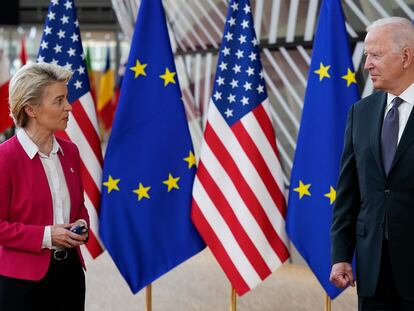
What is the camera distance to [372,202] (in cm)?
282

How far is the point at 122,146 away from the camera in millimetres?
4586

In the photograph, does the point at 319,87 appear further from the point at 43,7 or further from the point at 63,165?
the point at 43,7

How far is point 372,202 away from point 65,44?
105 inches

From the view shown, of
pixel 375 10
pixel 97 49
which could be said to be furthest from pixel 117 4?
pixel 97 49

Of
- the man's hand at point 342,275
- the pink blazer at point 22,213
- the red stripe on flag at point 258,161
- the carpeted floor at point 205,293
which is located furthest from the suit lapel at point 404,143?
the carpeted floor at point 205,293

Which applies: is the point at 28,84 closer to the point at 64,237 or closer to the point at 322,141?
the point at 64,237

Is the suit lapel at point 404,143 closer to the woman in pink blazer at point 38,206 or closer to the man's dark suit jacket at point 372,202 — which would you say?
the man's dark suit jacket at point 372,202

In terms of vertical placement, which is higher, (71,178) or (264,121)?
(71,178)

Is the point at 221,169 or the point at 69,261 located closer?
the point at 69,261

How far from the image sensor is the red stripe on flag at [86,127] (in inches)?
186

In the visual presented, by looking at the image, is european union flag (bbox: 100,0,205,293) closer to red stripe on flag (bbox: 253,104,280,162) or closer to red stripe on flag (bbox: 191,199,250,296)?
red stripe on flag (bbox: 191,199,250,296)

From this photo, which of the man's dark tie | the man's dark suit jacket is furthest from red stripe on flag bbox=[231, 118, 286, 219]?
the man's dark tie

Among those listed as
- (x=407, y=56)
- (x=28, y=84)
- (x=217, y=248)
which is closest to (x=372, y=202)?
(x=407, y=56)

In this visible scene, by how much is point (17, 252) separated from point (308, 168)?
7.09ft
